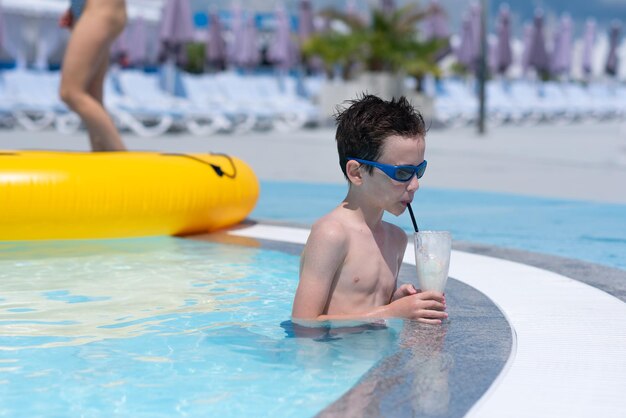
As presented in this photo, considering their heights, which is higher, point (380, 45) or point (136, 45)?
point (136, 45)

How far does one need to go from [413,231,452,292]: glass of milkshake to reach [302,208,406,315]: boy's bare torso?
0.58 feet

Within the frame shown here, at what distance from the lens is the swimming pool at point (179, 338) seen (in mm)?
2436

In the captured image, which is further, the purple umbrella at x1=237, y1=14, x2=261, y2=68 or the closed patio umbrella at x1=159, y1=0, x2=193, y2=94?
the purple umbrella at x1=237, y1=14, x2=261, y2=68

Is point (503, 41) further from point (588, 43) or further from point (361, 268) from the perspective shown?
point (361, 268)

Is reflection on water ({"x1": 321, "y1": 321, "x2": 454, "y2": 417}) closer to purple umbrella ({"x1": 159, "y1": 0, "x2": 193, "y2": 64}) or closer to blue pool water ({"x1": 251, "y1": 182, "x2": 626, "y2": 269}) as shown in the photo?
blue pool water ({"x1": 251, "y1": 182, "x2": 626, "y2": 269})

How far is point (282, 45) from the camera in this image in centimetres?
2344

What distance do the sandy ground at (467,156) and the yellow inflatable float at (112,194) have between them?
3683 mm

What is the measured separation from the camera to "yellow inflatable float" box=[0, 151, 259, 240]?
4969 millimetres

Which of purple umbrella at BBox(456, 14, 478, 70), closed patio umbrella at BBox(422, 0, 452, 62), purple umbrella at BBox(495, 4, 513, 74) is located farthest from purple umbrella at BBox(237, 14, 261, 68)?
purple umbrella at BBox(495, 4, 513, 74)

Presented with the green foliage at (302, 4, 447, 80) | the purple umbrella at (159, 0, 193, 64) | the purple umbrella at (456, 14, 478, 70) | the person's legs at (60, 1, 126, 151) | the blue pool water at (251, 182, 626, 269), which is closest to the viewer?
the blue pool water at (251, 182, 626, 269)

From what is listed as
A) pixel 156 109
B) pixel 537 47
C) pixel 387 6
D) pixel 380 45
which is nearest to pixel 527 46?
pixel 537 47

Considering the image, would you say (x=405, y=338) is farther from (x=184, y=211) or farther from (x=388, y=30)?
(x=388, y=30)

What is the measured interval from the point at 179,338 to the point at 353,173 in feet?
2.62

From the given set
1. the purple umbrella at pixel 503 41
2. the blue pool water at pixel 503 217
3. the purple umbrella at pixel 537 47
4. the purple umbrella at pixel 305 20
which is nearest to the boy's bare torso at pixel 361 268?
the blue pool water at pixel 503 217
